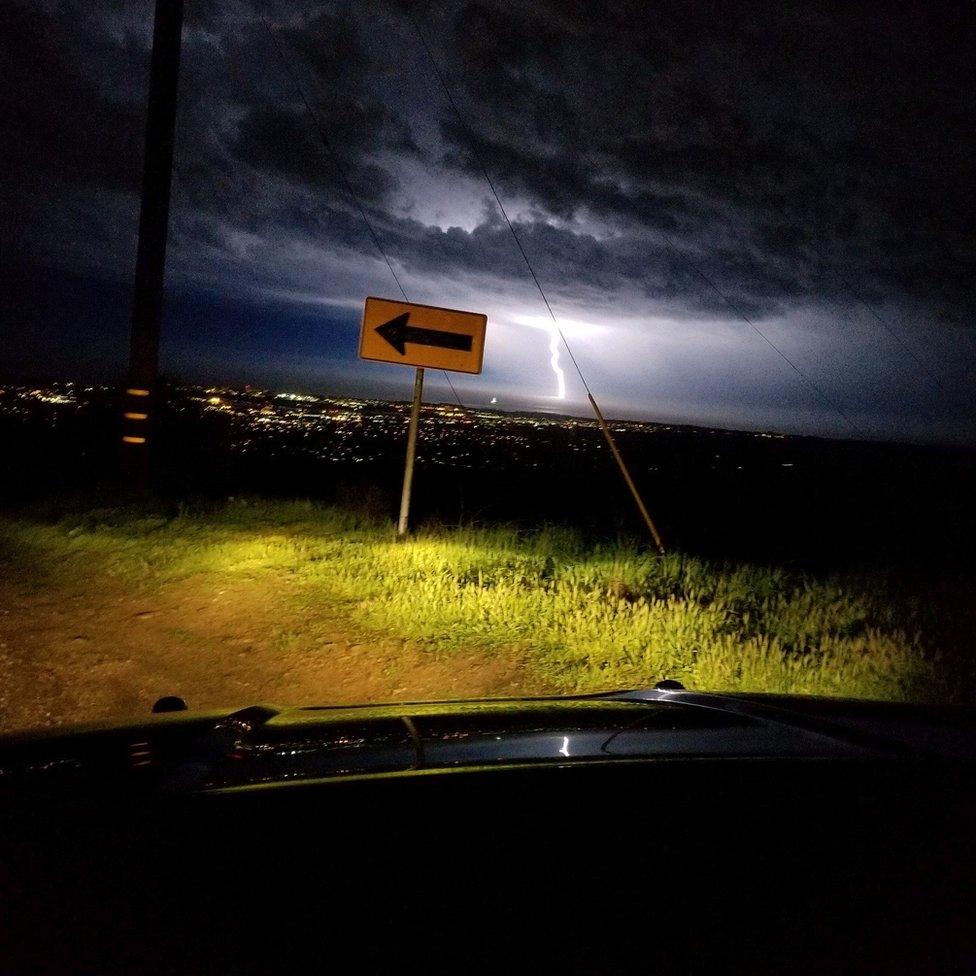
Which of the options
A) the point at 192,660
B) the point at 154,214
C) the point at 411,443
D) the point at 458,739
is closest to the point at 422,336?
the point at 411,443

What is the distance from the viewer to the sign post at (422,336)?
9.88m

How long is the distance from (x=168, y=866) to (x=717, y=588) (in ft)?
25.7

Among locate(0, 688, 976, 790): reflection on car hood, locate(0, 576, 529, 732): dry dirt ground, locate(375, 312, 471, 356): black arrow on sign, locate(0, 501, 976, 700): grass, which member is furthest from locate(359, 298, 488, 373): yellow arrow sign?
locate(0, 688, 976, 790): reflection on car hood

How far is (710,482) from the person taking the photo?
102 ft

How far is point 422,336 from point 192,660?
5018 millimetres

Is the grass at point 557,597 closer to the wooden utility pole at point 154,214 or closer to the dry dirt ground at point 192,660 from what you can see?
the dry dirt ground at point 192,660

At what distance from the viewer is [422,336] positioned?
9992mm

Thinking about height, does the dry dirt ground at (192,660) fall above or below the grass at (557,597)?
below

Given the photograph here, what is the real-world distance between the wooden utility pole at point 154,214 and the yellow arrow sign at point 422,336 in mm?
3577

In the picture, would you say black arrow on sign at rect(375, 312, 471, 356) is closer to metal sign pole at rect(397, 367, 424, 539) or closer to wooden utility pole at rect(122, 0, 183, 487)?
metal sign pole at rect(397, 367, 424, 539)

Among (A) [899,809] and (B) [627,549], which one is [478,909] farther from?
(B) [627,549]

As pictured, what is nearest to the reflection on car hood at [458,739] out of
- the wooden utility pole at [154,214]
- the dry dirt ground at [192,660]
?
the dry dirt ground at [192,660]

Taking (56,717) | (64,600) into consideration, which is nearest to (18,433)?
(64,600)

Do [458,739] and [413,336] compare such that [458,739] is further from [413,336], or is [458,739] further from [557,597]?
[413,336]
